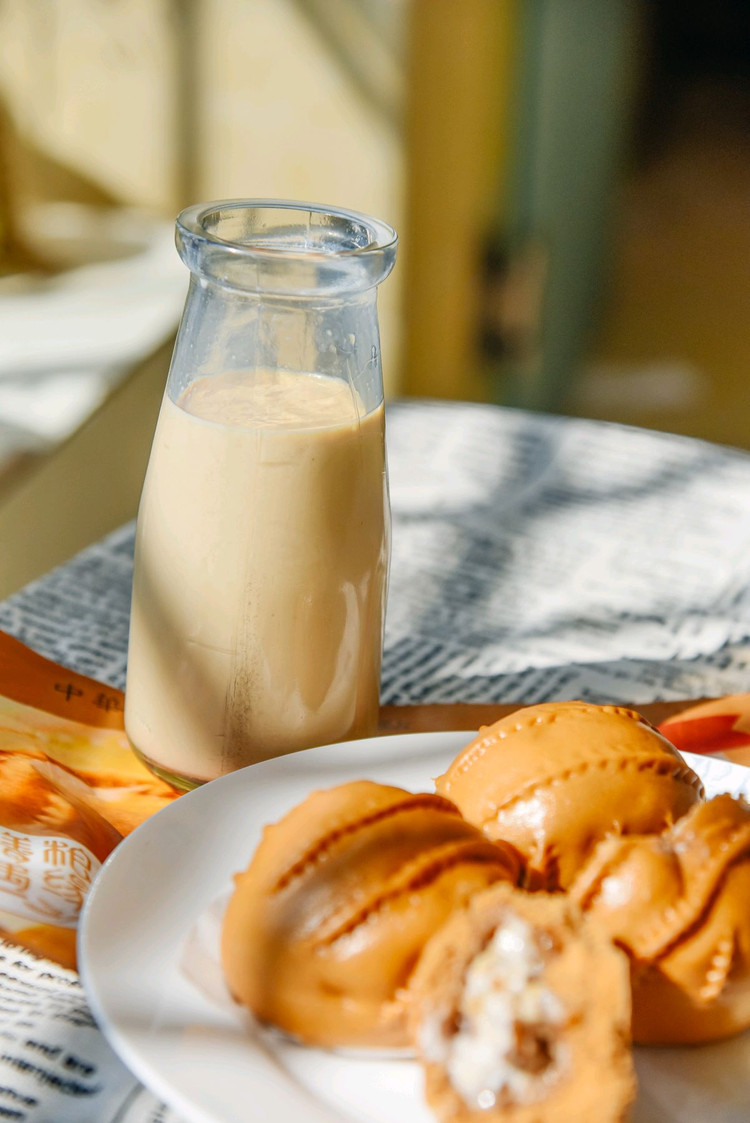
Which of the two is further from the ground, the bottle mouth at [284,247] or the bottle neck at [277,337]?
the bottle mouth at [284,247]

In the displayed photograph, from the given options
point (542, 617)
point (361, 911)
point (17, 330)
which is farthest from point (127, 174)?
point (361, 911)

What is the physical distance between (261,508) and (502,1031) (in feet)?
0.67

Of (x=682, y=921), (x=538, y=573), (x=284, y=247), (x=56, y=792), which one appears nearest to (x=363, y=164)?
(x=538, y=573)

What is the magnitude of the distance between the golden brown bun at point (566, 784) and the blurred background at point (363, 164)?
2.62 ft

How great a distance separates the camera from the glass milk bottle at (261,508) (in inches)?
15.8

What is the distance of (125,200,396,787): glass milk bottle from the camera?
403 millimetres

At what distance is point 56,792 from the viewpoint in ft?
1.33

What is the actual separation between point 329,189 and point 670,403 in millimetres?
823

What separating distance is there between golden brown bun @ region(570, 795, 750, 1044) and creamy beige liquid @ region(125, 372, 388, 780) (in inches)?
5.8

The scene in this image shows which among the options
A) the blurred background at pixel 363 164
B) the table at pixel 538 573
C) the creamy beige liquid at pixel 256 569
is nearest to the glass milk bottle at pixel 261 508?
the creamy beige liquid at pixel 256 569

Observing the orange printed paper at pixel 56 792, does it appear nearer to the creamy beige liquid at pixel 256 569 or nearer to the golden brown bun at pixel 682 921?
the creamy beige liquid at pixel 256 569

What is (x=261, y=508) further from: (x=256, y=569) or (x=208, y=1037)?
(x=208, y=1037)

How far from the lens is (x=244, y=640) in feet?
1.36

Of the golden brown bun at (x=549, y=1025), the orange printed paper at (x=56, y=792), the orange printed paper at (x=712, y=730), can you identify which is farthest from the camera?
the orange printed paper at (x=712, y=730)
